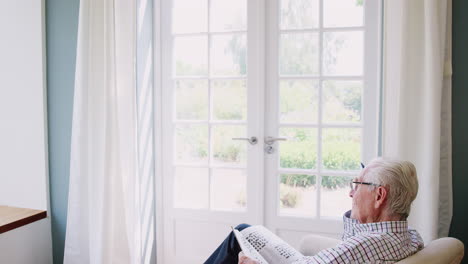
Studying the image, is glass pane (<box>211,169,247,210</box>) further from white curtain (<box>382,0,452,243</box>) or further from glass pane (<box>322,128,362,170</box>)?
white curtain (<box>382,0,452,243</box>)

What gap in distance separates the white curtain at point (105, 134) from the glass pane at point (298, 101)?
37.8 inches

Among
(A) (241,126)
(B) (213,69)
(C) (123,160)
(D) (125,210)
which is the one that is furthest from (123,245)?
(B) (213,69)

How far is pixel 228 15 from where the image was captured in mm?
2604

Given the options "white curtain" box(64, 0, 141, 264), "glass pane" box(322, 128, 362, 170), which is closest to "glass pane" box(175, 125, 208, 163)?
"white curtain" box(64, 0, 141, 264)

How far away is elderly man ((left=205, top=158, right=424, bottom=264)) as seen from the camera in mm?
1348

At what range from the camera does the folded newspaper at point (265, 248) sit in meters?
1.54

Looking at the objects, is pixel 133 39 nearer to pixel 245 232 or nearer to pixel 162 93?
pixel 162 93

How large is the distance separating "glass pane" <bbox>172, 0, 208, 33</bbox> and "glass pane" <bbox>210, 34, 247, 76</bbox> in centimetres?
14

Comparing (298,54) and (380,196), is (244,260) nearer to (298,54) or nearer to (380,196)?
(380,196)

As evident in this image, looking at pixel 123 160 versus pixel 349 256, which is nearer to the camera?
pixel 349 256

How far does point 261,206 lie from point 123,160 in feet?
3.09

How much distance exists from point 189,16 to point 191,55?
267 millimetres

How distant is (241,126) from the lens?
2.62m

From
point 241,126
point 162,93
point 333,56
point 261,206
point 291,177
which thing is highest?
point 333,56
